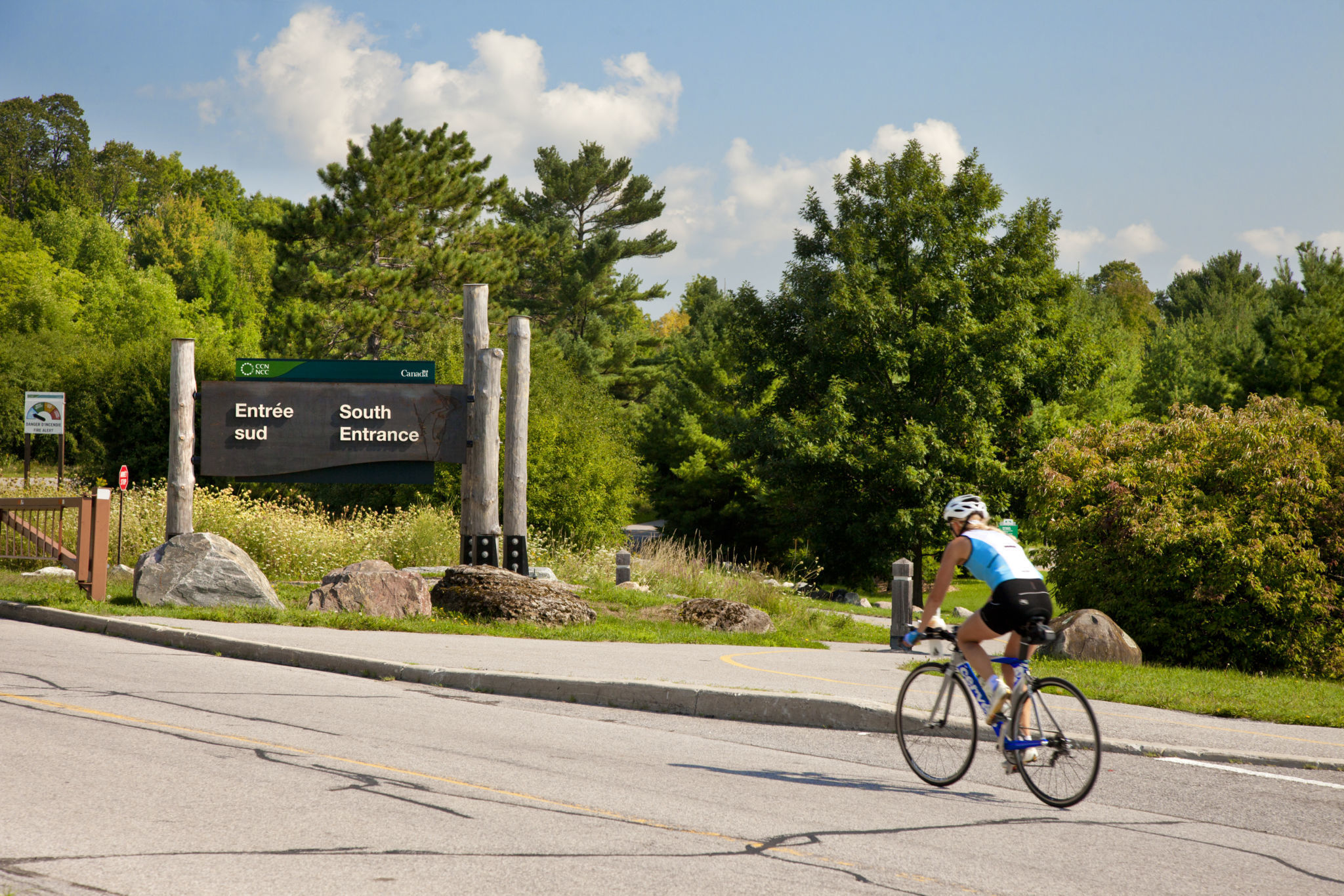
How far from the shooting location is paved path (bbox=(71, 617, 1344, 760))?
A: 8633 millimetres

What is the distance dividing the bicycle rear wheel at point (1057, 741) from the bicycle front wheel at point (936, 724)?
42cm

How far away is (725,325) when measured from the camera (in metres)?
36.6

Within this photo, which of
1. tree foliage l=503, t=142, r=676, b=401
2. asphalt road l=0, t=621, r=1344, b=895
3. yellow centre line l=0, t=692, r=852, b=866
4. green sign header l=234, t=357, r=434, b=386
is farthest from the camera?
tree foliage l=503, t=142, r=676, b=401

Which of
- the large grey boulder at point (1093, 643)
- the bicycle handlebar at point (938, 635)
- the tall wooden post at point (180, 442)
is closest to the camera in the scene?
the bicycle handlebar at point (938, 635)

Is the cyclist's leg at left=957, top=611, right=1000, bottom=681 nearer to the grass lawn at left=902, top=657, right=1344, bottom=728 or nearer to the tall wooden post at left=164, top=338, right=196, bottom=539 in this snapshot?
the grass lawn at left=902, top=657, right=1344, bottom=728

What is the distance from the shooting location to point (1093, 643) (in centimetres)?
1427

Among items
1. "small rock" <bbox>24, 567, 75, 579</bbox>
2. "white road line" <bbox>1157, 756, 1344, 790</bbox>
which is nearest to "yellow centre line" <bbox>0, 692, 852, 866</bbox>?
"white road line" <bbox>1157, 756, 1344, 790</bbox>

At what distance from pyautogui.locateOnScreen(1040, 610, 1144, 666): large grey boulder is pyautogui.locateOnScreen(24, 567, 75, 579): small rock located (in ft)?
51.3

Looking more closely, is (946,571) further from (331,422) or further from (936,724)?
(331,422)

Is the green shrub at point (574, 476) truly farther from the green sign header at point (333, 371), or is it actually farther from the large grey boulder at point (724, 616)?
the large grey boulder at point (724, 616)

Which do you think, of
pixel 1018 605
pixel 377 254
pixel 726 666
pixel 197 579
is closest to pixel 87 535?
pixel 197 579

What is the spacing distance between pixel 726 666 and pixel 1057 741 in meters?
5.81

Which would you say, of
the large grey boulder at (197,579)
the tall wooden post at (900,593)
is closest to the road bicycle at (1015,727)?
the tall wooden post at (900,593)

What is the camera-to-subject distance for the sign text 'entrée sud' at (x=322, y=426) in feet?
59.2
